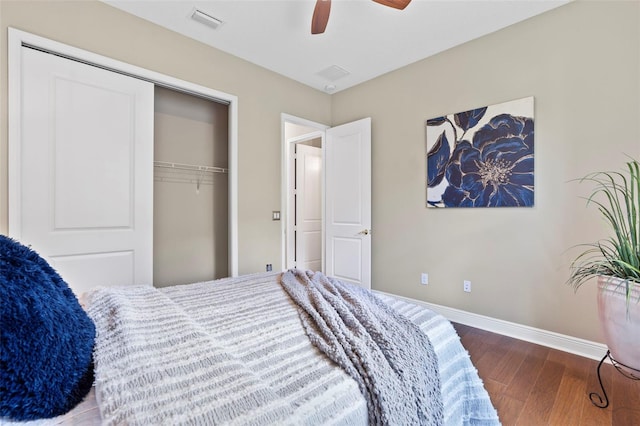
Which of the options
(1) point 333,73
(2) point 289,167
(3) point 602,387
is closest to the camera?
(3) point 602,387

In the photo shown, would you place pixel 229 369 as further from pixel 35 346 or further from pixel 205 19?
pixel 205 19

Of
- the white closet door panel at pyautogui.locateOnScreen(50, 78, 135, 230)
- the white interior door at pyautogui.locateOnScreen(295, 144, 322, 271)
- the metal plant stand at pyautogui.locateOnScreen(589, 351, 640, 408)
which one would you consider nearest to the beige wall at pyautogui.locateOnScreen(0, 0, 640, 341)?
the white closet door panel at pyautogui.locateOnScreen(50, 78, 135, 230)

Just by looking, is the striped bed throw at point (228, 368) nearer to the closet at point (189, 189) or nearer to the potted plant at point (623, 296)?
the potted plant at point (623, 296)

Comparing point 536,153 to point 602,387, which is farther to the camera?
point 536,153

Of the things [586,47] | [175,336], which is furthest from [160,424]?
[586,47]

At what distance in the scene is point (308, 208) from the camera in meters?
4.90

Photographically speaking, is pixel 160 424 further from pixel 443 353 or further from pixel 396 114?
pixel 396 114

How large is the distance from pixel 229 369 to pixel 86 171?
7.39 feet

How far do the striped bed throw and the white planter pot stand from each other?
3.01ft

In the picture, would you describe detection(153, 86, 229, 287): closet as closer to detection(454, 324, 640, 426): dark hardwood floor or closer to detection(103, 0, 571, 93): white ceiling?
detection(103, 0, 571, 93): white ceiling

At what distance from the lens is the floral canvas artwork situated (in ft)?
8.23

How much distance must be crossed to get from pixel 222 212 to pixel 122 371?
262cm

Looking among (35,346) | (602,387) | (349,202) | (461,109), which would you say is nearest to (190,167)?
(349,202)

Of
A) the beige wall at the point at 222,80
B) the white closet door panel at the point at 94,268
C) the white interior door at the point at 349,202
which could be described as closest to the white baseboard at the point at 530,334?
the white interior door at the point at 349,202
